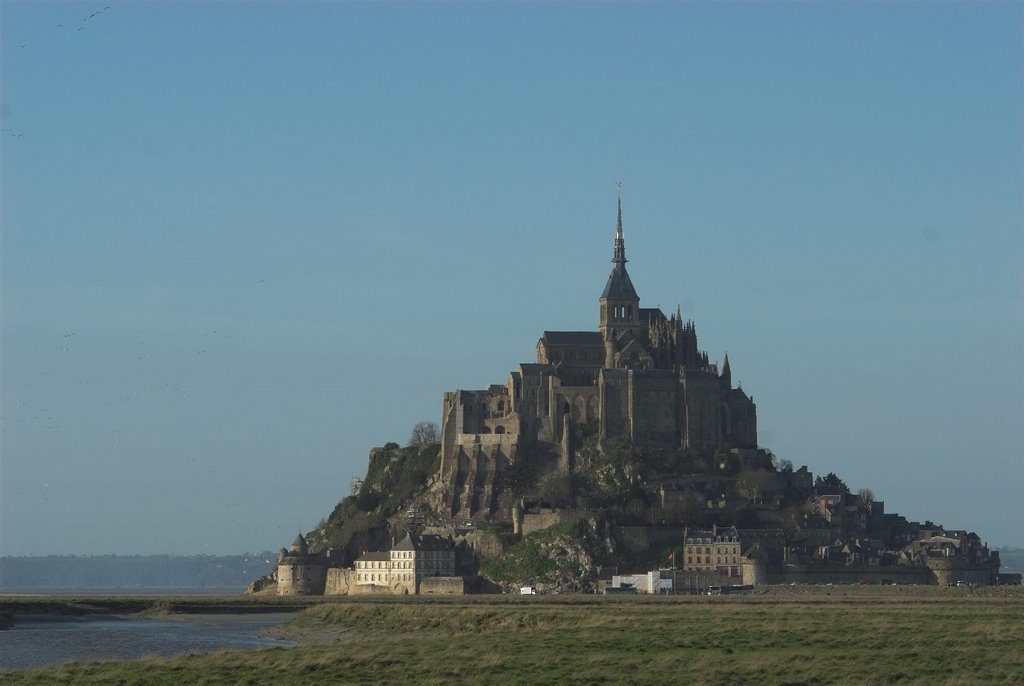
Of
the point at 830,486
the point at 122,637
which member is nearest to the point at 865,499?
the point at 830,486

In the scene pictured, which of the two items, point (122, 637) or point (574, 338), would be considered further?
point (574, 338)

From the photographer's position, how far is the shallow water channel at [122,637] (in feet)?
256

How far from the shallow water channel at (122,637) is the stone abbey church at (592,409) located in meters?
34.4

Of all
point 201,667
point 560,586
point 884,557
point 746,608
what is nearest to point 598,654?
point 201,667

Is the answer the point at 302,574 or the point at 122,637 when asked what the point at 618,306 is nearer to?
the point at 302,574

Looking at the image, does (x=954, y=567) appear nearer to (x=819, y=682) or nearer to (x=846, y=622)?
(x=846, y=622)

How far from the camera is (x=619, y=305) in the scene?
15775 centimetres

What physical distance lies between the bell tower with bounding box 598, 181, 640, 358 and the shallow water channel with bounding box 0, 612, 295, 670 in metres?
48.5

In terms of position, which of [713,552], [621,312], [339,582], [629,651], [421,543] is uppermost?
[621,312]

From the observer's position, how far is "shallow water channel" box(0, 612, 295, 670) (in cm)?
7812

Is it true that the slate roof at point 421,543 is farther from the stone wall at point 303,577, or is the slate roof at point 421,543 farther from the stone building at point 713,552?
the stone building at point 713,552

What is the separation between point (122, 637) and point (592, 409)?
63488 millimetres

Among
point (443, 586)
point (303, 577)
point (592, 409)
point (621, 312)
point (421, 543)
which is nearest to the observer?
point (443, 586)

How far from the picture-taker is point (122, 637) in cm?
9188
